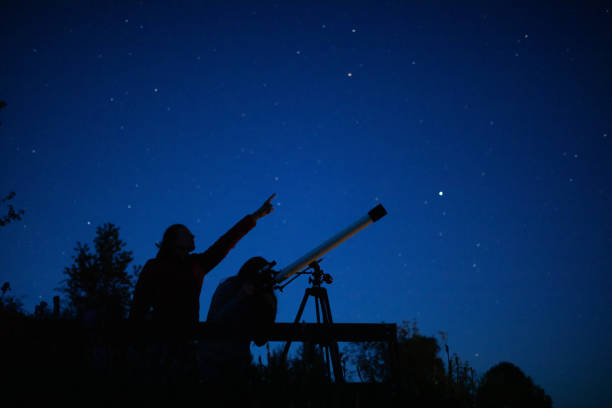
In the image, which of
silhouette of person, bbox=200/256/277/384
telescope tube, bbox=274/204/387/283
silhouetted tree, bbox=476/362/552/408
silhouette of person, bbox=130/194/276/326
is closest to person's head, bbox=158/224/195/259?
silhouette of person, bbox=130/194/276/326

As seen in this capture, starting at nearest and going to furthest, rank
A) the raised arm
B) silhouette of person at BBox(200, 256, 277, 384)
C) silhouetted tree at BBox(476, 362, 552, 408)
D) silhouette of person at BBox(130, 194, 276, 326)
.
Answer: silhouette of person at BBox(200, 256, 277, 384), silhouette of person at BBox(130, 194, 276, 326), the raised arm, silhouetted tree at BBox(476, 362, 552, 408)

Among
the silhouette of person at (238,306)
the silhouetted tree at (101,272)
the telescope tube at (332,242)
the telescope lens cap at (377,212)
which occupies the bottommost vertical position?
the silhouette of person at (238,306)

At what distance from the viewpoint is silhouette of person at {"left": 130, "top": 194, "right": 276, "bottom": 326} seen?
3.78m

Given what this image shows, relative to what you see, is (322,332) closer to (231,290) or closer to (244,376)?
(244,376)

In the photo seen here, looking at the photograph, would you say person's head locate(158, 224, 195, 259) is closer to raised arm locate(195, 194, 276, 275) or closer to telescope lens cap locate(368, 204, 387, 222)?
raised arm locate(195, 194, 276, 275)

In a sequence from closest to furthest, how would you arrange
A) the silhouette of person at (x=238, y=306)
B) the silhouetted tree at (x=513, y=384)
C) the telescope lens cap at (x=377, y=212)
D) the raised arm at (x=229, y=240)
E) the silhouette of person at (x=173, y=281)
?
Result: the silhouette of person at (x=238, y=306) → the silhouette of person at (x=173, y=281) → the telescope lens cap at (x=377, y=212) → the raised arm at (x=229, y=240) → the silhouetted tree at (x=513, y=384)

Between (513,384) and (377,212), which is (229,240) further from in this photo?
(513,384)

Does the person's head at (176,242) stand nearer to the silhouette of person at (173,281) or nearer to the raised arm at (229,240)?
the silhouette of person at (173,281)

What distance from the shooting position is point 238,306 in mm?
3910

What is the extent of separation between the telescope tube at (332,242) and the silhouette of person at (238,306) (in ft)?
0.86

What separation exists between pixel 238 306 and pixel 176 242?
1012 millimetres

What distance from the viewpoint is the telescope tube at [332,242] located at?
4.13 metres

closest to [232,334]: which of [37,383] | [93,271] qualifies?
[37,383]

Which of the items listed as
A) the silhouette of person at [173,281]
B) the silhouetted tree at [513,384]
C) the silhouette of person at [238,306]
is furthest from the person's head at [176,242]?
the silhouetted tree at [513,384]
